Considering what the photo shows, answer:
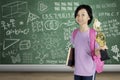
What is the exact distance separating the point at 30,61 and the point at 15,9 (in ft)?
2.46

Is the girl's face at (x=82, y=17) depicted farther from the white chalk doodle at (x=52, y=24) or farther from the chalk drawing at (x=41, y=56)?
the chalk drawing at (x=41, y=56)

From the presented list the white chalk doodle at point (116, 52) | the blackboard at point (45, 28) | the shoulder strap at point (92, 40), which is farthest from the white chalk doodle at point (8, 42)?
the shoulder strap at point (92, 40)

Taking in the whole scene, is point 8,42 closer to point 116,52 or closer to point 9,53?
point 9,53

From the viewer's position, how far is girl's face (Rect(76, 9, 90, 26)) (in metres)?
2.15

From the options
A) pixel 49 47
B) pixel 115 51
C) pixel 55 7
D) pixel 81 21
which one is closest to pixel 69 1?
pixel 55 7

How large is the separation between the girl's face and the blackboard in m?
1.52

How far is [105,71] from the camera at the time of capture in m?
3.73

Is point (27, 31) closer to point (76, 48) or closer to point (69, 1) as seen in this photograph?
point (69, 1)

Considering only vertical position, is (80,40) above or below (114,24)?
below

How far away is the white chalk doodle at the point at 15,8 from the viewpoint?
3719mm

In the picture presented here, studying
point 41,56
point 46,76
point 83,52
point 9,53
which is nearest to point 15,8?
point 9,53

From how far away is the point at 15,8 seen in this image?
373cm

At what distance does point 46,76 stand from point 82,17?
1808 mm

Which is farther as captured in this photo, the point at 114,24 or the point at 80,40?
the point at 114,24
